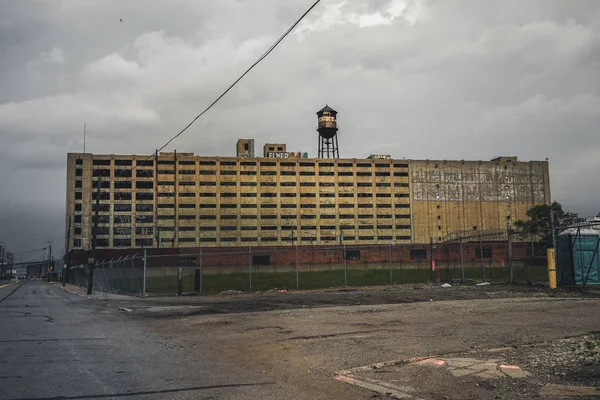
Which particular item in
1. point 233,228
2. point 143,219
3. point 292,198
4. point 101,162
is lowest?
point 233,228

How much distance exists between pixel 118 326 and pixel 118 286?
22203mm

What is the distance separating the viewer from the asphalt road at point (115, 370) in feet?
21.0

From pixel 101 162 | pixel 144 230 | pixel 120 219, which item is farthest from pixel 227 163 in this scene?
pixel 101 162

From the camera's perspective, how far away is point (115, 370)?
7.79 meters

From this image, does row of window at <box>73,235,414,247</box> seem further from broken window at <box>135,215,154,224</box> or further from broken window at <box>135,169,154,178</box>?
broken window at <box>135,169,154,178</box>

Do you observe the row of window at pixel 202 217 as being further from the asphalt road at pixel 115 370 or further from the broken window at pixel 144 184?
the asphalt road at pixel 115 370

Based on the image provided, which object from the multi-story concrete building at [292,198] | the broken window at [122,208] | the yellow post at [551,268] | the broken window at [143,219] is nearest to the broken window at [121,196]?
the multi-story concrete building at [292,198]

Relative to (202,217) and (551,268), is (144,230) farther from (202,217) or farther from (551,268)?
(551,268)

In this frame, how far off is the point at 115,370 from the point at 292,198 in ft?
384

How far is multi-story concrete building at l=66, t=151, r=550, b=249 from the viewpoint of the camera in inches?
4582

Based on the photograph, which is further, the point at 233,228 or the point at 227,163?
the point at 227,163

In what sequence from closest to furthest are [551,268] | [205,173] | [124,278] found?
1. [551,268]
2. [124,278]
3. [205,173]

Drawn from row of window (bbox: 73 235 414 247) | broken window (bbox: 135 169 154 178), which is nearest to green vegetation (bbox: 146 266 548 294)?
row of window (bbox: 73 235 414 247)

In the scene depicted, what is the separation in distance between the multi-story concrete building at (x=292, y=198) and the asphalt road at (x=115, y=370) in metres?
105
